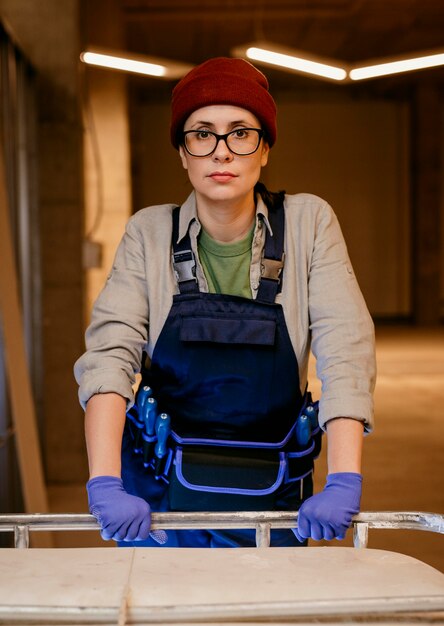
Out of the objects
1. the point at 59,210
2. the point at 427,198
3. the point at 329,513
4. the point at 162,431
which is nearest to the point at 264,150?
the point at 162,431

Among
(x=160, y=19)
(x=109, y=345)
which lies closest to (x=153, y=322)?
(x=109, y=345)

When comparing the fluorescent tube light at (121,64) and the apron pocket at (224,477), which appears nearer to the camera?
the apron pocket at (224,477)

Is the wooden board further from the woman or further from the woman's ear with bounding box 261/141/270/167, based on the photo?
the woman's ear with bounding box 261/141/270/167

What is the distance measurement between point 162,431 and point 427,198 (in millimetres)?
13989

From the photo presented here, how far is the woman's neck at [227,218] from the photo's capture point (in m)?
1.82

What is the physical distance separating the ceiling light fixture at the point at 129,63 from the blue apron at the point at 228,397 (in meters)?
5.73

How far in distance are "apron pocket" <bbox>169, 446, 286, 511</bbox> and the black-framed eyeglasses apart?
0.64m

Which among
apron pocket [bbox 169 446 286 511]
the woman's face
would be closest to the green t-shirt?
the woman's face

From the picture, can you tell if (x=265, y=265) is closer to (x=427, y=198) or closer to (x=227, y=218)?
(x=227, y=218)

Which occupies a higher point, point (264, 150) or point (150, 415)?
Answer: point (264, 150)

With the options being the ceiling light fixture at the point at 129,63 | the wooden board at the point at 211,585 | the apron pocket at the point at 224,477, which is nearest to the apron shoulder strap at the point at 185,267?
the apron pocket at the point at 224,477

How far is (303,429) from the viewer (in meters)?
1.84

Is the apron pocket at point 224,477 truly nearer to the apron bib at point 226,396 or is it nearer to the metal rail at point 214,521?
the apron bib at point 226,396

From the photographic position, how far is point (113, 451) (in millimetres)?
1611
